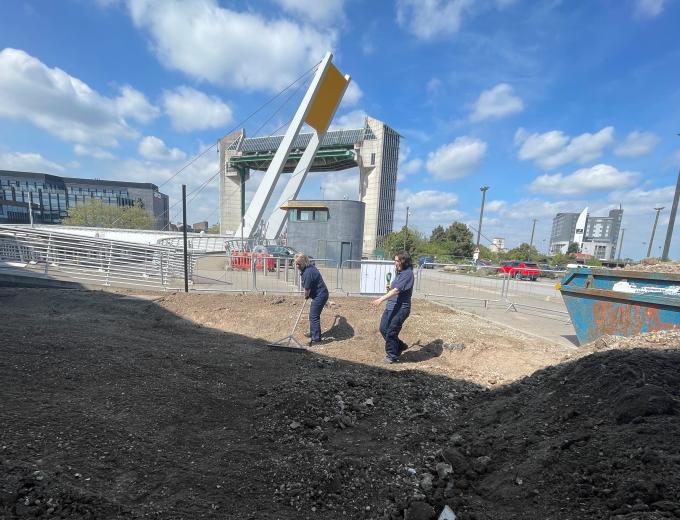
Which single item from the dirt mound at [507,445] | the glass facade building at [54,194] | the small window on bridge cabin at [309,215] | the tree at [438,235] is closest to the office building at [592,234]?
the tree at [438,235]

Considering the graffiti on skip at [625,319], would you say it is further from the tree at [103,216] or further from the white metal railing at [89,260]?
the tree at [103,216]

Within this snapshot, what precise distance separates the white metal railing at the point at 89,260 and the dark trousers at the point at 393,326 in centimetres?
859

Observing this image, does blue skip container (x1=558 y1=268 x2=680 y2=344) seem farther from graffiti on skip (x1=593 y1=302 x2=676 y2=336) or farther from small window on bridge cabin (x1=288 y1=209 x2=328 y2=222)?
small window on bridge cabin (x1=288 y1=209 x2=328 y2=222)

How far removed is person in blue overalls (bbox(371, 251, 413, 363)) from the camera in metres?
5.39

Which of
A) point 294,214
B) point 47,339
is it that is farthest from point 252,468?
point 294,214

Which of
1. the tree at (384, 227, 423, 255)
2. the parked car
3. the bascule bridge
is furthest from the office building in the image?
the parked car

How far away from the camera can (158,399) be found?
3.29m

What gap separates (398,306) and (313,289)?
5.70 ft

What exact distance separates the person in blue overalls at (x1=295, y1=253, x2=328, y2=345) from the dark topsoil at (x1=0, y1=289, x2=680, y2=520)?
187cm

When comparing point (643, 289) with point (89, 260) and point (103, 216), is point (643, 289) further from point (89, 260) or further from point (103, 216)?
point (103, 216)

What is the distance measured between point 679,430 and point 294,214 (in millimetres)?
28199

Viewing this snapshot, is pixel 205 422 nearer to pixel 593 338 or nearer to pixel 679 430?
pixel 679 430

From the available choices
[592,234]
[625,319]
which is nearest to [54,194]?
[625,319]

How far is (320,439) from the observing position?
3.00m
